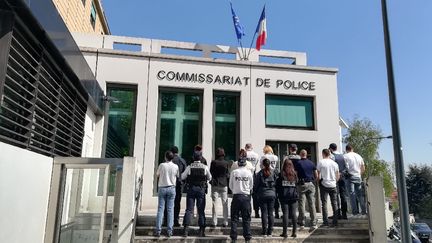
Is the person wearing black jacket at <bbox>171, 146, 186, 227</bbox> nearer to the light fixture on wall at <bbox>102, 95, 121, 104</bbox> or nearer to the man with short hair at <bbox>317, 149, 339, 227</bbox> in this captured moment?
the man with short hair at <bbox>317, 149, 339, 227</bbox>

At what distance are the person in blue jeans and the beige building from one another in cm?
1063

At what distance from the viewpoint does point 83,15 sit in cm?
2256

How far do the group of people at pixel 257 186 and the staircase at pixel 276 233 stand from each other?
0.18m

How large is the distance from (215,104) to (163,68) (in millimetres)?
2085

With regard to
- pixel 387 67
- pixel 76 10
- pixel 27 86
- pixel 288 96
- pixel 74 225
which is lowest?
pixel 74 225

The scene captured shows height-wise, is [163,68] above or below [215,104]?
above

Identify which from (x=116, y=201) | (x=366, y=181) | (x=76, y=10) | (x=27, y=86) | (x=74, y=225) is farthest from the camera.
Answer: (x=76, y=10)

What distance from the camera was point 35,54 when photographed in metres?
6.25

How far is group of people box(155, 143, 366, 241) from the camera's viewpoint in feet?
28.5

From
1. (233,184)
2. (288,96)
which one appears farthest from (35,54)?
(288,96)

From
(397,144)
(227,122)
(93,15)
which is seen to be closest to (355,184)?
(397,144)

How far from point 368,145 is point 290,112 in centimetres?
2758

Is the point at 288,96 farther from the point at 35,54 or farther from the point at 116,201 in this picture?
the point at 35,54

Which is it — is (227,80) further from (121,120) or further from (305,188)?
(305,188)
